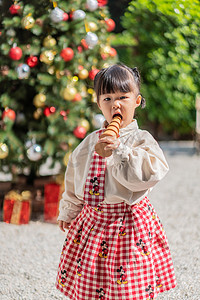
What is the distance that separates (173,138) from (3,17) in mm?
7579

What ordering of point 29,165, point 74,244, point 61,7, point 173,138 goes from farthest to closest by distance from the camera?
1. point 173,138
2. point 29,165
3. point 61,7
4. point 74,244

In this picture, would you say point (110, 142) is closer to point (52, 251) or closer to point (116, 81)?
point (116, 81)

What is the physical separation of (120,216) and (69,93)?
1.71m

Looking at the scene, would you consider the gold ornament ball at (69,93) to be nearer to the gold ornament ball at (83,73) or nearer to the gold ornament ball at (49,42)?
the gold ornament ball at (83,73)

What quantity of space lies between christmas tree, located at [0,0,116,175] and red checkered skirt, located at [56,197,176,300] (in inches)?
64.2

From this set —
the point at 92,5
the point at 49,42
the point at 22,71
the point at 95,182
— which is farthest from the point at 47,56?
the point at 95,182

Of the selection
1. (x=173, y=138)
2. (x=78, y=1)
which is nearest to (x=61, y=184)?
(x=78, y=1)

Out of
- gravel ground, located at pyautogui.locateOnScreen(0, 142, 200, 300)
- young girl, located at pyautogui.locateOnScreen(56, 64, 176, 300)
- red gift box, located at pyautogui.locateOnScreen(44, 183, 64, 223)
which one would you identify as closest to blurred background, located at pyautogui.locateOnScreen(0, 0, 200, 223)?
red gift box, located at pyautogui.locateOnScreen(44, 183, 64, 223)

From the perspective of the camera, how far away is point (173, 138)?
10.1 meters

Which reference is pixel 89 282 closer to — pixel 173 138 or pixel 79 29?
pixel 79 29

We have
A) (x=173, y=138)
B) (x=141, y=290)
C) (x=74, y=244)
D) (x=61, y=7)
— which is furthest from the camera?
(x=173, y=138)

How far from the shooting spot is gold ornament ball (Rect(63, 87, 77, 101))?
3.00 metres

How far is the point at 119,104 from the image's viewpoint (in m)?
1.41

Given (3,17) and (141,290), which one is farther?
(3,17)
